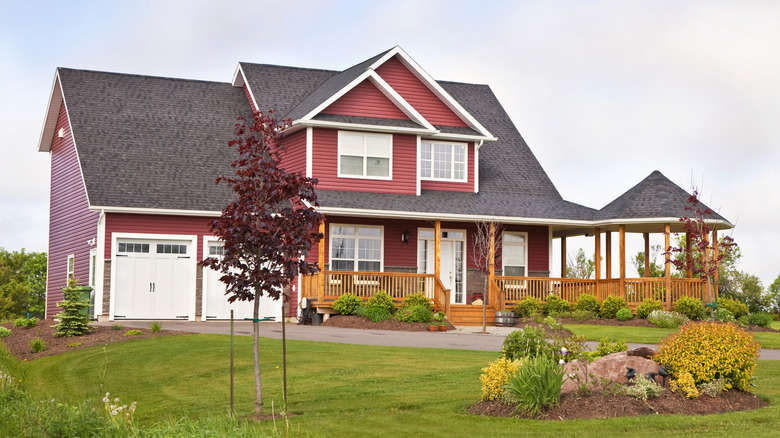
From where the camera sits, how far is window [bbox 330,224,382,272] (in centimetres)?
2798

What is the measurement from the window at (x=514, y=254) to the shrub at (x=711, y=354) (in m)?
18.7

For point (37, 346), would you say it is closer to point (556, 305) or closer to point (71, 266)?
point (71, 266)

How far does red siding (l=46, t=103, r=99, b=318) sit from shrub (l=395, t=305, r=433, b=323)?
9.33 metres

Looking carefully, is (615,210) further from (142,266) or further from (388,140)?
(142,266)

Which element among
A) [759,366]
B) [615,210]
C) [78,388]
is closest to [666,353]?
[759,366]

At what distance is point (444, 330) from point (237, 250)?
14.5 meters

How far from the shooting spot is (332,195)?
27.7 m

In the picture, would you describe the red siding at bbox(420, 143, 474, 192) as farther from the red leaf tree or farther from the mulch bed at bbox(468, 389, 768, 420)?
the mulch bed at bbox(468, 389, 768, 420)

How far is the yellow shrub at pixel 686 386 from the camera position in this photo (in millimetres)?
11078

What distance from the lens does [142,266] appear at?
1060 inches

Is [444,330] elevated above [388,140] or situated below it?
below

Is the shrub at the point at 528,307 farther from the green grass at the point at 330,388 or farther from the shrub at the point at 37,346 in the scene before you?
the shrub at the point at 37,346

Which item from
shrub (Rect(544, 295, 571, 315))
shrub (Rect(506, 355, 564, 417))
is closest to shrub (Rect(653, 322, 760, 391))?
shrub (Rect(506, 355, 564, 417))

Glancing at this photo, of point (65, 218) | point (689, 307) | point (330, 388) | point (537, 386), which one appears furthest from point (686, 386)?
point (65, 218)
